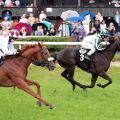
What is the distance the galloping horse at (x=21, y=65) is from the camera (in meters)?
12.2

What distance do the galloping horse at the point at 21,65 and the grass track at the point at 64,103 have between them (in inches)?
19.1

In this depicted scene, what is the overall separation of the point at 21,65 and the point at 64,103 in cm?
141

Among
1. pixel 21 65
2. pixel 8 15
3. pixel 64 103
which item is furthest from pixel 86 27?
pixel 21 65

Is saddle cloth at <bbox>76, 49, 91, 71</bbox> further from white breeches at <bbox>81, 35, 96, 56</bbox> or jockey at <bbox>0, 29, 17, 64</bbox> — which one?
jockey at <bbox>0, 29, 17, 64</bbox>

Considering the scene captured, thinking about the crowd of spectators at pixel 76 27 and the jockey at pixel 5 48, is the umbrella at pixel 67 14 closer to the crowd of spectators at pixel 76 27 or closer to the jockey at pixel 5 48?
the crowd of spectators at pixel 76 27

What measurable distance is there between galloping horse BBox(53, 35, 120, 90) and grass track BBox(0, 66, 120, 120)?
16.0 inches

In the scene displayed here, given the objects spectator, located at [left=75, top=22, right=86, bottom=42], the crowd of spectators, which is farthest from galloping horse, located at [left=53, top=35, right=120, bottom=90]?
spectator, located at [left=75, top=22, right=86, bottom=42]

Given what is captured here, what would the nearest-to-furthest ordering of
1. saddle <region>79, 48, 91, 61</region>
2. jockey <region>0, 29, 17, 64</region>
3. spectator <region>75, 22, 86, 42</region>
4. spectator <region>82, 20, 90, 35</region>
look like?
jockey <region>0, 29, 17, 64</region> < saddle <region>79, 48, 91, 61</region> < spectator <region>75, 22, 86, 42</region> < spectator <region>82, 20, 90, 35</region>

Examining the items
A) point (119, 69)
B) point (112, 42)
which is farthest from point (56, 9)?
point (112, 42)

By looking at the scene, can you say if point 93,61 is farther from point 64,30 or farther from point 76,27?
point 64,30

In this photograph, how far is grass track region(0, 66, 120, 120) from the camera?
38.2ft

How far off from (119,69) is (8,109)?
815cm

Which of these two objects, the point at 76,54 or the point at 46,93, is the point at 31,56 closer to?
the point at 46,93

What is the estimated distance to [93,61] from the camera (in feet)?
50.8
